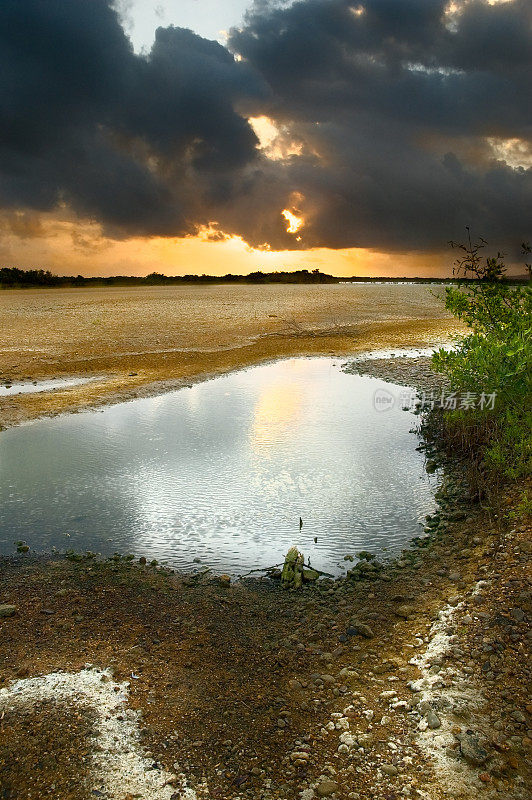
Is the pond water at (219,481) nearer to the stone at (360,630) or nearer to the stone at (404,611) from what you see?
the stone at (404,611)

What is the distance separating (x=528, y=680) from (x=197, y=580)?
3467mm

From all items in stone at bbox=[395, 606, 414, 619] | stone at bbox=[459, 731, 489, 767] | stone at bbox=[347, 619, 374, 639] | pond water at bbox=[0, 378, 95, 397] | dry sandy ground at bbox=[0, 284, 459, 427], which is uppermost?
dry sandy ground at bbox=[0, 284, 459, 427]

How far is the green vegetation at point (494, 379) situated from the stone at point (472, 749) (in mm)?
3832

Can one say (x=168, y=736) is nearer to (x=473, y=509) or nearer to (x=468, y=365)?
(x=473, y=509)

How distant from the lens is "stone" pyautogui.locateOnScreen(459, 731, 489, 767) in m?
3.84

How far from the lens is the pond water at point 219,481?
24.6ft

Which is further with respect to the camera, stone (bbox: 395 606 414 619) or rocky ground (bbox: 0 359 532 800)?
stone (bbox: 395 606 414 619)

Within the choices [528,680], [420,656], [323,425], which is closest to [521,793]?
[528,680]

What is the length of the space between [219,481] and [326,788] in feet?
20.0

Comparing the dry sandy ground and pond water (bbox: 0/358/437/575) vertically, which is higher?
the dry sandy ground

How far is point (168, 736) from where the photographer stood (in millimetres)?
4129

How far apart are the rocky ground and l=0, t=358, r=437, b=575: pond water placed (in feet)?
2.40

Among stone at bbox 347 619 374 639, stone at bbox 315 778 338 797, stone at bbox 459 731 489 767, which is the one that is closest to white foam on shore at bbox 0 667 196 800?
stone at bbox 315 778 338 797

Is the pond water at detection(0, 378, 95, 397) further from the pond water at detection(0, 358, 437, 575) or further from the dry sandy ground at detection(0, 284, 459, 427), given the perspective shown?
the pond water at detection(0, 358, 437, 575)
